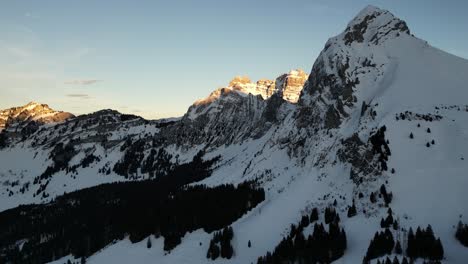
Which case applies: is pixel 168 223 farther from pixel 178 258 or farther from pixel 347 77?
pixel 347 77

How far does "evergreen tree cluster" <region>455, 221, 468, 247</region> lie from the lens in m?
66.9

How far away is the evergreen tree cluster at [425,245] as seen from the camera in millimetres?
64000

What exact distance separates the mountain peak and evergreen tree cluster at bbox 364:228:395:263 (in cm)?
9864

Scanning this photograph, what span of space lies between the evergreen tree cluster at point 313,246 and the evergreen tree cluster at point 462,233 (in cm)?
1805

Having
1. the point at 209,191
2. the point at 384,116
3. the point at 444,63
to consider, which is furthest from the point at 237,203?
the point at 444,63

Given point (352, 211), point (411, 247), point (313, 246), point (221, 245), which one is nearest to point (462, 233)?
point (411, 247)

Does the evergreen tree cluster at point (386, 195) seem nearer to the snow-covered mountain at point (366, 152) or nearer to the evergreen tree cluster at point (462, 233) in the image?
the snow-covered mountain at point (366, 152)

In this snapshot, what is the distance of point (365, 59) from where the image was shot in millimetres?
148125

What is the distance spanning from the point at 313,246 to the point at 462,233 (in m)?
25.3

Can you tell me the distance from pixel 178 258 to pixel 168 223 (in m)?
29.0

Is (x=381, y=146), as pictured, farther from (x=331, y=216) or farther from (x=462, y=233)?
(x=462, y=233)

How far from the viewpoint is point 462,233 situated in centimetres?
6775

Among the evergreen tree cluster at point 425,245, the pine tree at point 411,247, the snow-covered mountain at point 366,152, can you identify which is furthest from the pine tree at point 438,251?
the pine tree at point 411,247

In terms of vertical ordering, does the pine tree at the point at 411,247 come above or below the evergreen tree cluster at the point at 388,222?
below
